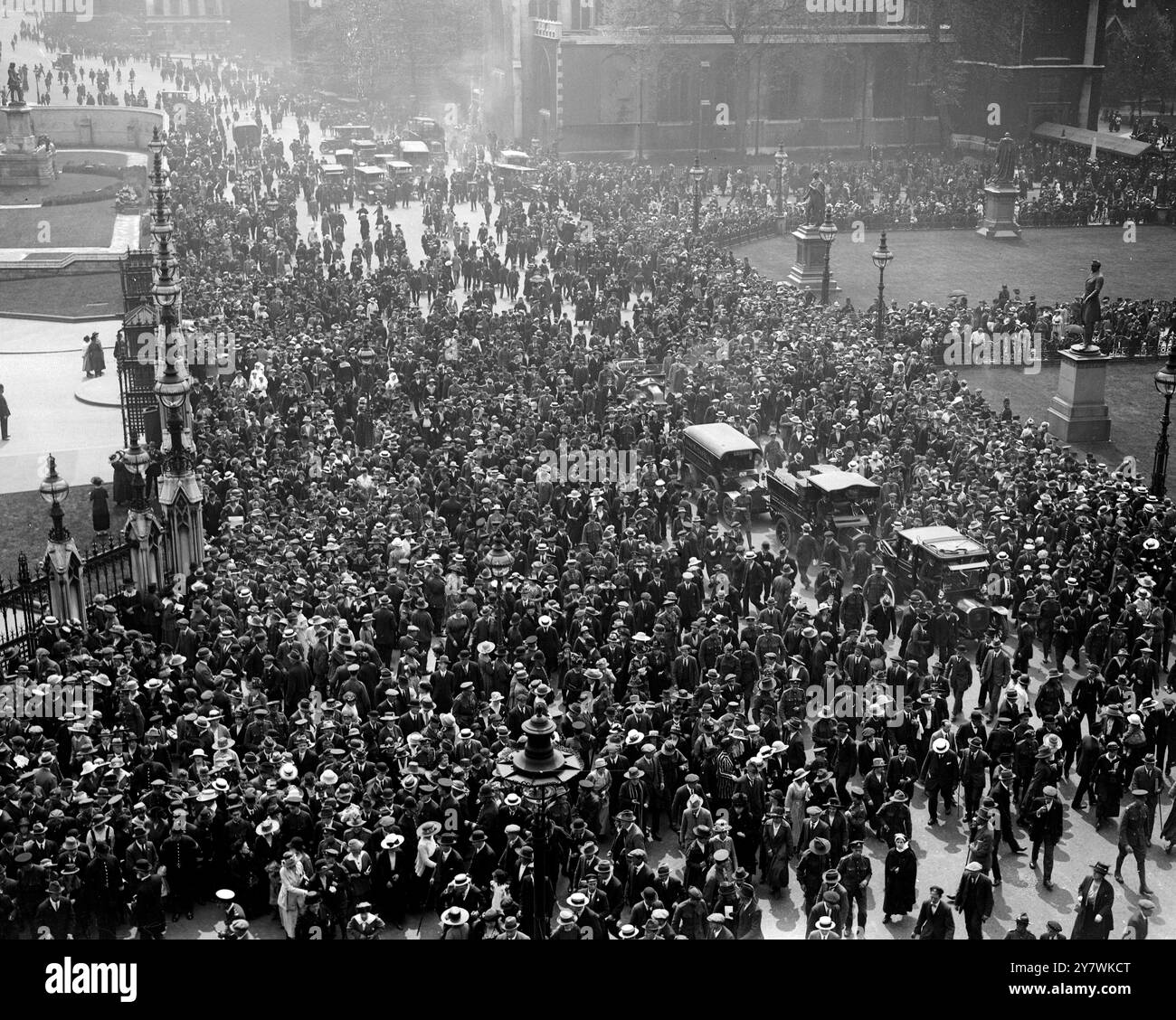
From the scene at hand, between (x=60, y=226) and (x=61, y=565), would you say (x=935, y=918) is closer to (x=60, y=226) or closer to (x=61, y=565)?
(x=61, y=565)

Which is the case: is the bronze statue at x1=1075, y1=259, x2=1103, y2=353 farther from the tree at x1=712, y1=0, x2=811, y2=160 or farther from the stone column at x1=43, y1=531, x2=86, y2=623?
the tree at x1=712, y1=0, x2=811, y2=160

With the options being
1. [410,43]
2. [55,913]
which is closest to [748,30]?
[410,43]

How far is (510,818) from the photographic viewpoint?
672 inches

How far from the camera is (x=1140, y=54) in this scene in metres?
85.2

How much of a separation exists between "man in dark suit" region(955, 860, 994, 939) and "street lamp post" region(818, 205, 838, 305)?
31584 mm

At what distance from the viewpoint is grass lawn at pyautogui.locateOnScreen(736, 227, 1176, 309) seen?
51.0 metres

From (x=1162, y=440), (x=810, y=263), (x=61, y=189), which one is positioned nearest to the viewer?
(x=1162, y=440)

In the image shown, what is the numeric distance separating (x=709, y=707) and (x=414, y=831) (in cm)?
428

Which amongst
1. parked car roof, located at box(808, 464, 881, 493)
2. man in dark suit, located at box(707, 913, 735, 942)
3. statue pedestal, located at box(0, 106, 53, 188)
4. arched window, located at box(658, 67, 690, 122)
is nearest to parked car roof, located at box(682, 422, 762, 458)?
parked car roof, located at box(808, 464, 881, 493)

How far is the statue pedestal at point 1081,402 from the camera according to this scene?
35.1 meters

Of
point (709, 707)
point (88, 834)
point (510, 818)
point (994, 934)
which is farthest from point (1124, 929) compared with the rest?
point (88, 834)
